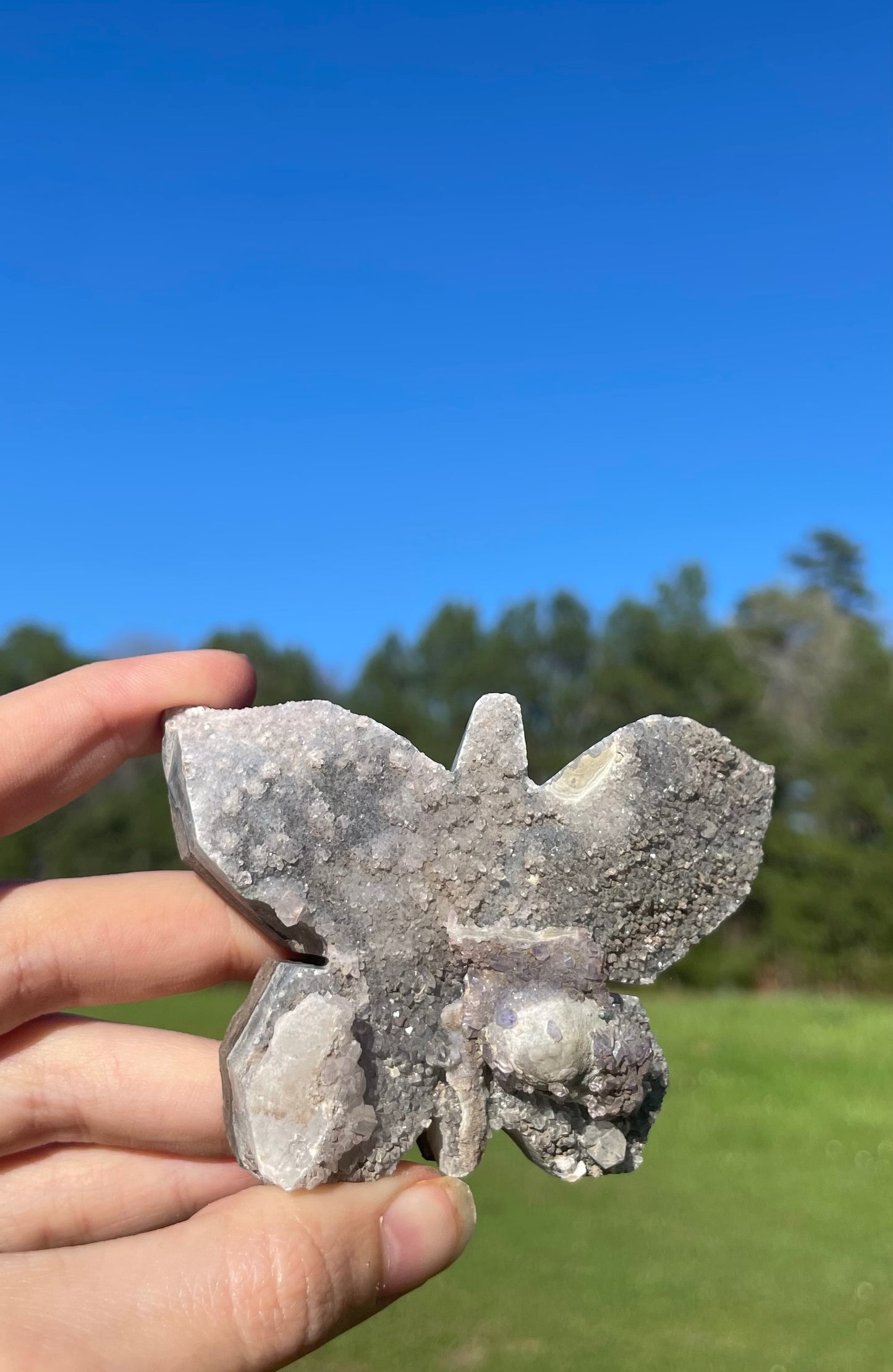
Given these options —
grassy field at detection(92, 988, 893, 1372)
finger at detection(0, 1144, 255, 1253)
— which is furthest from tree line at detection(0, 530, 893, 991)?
finger at detection(0, 1144, 255, 1253)

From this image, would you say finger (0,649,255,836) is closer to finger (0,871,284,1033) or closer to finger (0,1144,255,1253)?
finger (0,871,284,1033)

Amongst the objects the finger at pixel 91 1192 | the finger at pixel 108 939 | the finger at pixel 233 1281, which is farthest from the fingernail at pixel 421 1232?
the finger at pixel 91 1192

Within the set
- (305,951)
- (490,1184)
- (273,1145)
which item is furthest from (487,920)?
(490,1184)

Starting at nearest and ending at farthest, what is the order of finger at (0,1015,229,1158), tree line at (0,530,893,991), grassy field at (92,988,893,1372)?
1. finger at (0,1015,229,1158)
2. grassy field at (92,988,893,1372)
3. tree line at (0,530,893,991)

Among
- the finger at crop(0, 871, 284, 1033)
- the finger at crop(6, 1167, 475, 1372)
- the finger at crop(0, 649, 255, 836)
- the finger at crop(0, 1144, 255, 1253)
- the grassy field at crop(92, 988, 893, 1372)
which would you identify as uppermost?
the finger at crop(0, 649, 255, 836)

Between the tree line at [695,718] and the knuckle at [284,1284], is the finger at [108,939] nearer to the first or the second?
the knuckle at [284,1284]

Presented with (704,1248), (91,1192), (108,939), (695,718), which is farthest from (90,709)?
(695,718)
